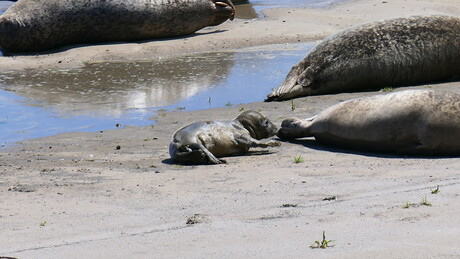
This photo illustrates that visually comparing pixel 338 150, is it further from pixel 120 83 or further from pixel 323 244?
pixel 120 83

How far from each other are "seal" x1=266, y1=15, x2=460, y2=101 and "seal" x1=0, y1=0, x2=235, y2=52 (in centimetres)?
561

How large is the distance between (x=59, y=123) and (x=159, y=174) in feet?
10.5

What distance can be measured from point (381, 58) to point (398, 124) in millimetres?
3995

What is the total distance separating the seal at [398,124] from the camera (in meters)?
6.38

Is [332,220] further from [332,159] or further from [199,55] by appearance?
[199,55]

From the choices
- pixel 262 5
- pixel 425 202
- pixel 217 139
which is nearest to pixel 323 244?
pixel 425 202

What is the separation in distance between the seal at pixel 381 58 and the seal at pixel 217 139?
265 centimetres

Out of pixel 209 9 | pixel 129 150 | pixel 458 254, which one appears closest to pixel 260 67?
pixel 209 9

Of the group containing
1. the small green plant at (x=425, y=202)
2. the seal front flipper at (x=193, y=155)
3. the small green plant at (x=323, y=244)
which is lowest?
the seal front flipper at (x=193, y=155)

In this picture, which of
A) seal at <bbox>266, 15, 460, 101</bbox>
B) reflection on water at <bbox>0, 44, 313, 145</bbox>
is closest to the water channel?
reflection on water at <bbox>0, 44, 313, 145</bbox>

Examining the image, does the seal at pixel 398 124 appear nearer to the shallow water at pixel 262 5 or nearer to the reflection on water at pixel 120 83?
the reflection on water at pixel 120 83

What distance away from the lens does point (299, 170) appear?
6008 mm

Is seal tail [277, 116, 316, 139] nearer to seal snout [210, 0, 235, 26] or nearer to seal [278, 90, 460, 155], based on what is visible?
seal [278, 90, 460, 155]

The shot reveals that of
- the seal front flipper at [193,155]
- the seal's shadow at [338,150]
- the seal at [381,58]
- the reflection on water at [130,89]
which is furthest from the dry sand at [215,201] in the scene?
the seal at [381,58]
